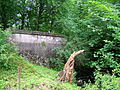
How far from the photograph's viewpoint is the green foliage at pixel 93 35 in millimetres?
4180

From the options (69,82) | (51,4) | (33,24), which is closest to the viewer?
(69,82)

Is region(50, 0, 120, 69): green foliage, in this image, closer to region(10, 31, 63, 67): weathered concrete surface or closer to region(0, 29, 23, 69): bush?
region(10, 31, 63, 67): weathered concrete surface

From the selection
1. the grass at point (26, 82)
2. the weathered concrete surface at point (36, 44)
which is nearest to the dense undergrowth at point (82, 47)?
the grass at point (26, 82)

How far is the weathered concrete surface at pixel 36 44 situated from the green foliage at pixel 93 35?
413 millimetres

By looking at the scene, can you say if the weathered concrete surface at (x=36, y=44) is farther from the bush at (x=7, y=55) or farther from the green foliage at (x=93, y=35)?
the bush at (x=7, y=55)

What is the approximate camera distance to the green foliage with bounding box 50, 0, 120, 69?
418 centimetres

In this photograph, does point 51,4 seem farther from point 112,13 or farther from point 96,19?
point 112,13

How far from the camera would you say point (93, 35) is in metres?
4.67

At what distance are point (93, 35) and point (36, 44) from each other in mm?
2075

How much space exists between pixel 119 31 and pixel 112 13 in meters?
0.61

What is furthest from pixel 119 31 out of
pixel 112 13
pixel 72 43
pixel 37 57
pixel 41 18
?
pixel 41 18

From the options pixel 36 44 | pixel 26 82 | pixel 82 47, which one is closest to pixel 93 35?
pixel 82 47

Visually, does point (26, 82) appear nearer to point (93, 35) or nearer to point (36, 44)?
point (36, 44)

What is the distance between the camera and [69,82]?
3521mm
